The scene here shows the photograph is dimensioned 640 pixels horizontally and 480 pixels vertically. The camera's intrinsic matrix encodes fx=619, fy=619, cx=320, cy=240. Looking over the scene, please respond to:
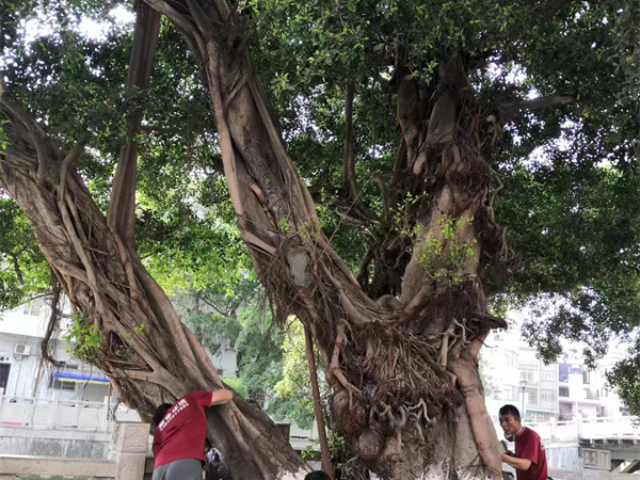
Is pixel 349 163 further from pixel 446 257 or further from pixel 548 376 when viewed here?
pixel 548 376

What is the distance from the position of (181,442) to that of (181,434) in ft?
0.18

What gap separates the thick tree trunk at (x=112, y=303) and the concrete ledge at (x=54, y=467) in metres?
0.63

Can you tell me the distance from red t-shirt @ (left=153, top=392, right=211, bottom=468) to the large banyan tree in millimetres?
608

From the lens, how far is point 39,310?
2212 centimetres

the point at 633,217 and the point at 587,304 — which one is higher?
the point at 633,217

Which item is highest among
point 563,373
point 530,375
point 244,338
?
point 563,373

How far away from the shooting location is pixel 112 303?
5.24 meters

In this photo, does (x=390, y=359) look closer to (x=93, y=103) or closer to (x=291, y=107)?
(x=93, y=103)

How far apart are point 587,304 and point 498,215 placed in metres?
2.79

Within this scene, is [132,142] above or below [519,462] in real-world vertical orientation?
above


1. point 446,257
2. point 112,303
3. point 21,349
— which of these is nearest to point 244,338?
point 21,349

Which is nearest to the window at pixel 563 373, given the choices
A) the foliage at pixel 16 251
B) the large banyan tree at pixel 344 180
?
the large banyan tree at pixel 344 180

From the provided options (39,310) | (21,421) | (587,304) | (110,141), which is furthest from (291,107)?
(39,310)

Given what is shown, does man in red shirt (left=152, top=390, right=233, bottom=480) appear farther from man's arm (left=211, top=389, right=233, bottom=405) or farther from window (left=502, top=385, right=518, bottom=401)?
window (left=502, top=385, right=518, bottom=401)
